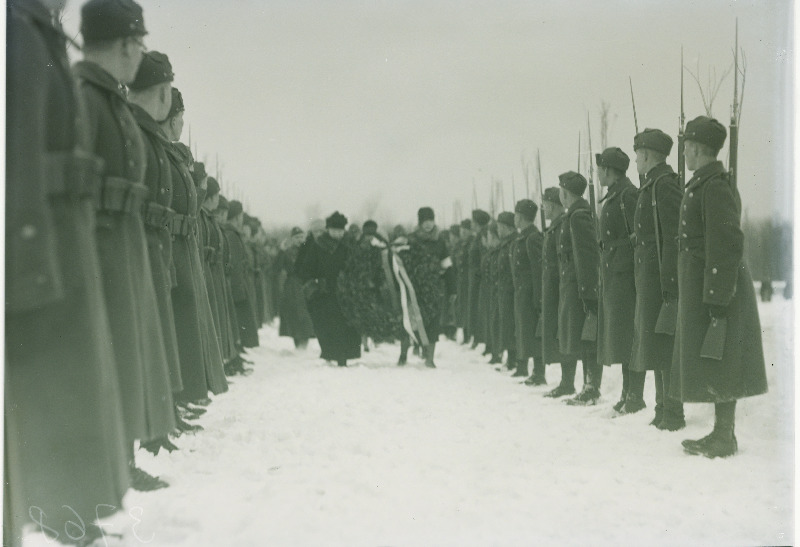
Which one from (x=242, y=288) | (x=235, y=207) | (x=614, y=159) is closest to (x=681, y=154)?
(x=614, y=159)

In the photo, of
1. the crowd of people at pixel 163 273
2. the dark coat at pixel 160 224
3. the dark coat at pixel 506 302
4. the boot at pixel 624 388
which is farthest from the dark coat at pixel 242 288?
the boot at pixel 624 388

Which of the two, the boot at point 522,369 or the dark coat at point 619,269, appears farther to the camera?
the boot at point 522,369

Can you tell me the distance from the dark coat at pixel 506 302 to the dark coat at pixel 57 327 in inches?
243

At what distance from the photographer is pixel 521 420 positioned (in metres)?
5.19

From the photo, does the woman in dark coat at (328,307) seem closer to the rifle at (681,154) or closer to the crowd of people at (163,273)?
the crowd of people at (163,273)

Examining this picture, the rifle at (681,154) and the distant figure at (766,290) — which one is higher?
the rifle at (681,154)

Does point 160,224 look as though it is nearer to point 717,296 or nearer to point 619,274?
point 717,296

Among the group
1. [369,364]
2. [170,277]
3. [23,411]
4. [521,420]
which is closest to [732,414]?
[521,420]

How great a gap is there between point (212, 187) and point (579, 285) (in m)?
3.04

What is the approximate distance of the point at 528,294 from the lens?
792cm

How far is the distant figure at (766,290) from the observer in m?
4.40

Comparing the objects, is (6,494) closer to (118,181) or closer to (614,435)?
(118,181)

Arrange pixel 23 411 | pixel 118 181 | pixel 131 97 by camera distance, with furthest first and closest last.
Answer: pixel 131 97 < pixel 118 181 < pixel 23 411

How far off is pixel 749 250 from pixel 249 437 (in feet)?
9.98
